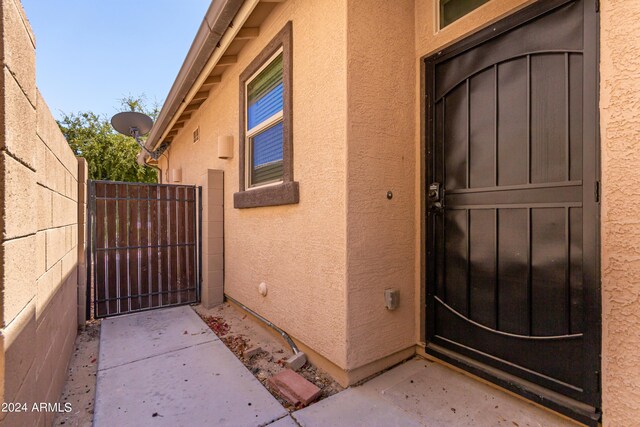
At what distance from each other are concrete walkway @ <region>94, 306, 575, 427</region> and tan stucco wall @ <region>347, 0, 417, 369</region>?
0.29m

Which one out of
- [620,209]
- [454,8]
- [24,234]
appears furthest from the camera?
[454,8]

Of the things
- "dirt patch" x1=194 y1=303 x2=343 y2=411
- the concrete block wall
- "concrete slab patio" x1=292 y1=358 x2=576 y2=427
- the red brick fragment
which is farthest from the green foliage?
"concrete slab patio" x1=292 y1=358 x2=576 y2=427

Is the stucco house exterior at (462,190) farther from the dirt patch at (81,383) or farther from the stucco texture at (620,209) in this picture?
the dirt patch at (81,383)

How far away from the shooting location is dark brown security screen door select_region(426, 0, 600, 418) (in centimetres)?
181

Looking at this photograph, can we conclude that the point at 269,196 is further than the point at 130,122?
No

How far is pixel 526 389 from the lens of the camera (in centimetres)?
203

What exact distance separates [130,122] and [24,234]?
6656 millimetres

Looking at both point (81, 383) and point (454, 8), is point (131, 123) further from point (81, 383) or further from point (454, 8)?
point (454, 8)

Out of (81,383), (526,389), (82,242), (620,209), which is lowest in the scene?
(81,383)

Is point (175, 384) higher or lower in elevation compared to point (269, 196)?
lower

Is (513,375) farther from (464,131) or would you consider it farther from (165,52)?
(165,52)

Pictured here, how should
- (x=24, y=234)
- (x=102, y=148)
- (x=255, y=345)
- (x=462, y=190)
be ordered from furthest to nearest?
(x=102, y=148) → (x=255, y=345) → (x=462, y=190) → (x=24, y=234)

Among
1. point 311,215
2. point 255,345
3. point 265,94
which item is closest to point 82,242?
point 255,345

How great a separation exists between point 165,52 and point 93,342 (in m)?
16.5
